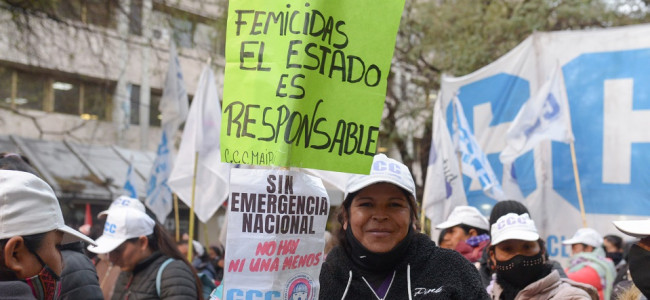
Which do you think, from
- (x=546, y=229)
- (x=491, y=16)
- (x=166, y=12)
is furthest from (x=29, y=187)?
(x=491, y=16)

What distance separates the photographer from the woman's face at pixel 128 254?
4391 mm

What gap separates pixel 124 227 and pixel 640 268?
2968 millimetres

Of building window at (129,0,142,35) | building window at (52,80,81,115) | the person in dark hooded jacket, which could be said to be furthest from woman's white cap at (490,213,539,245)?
building window at (52,80,81,115)

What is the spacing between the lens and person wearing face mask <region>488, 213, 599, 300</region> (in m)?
3.77

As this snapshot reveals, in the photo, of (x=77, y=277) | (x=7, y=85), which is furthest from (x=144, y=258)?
(x=7, y=85)

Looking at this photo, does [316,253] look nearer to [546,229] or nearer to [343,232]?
[343,232]

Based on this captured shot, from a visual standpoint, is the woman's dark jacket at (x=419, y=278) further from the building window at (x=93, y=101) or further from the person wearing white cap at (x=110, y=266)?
the building window at (x=93, y=101)

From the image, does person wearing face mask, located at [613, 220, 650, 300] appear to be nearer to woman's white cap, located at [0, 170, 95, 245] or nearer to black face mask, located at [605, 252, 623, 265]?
woman's white cap, located at [0, 170, 95, 245]

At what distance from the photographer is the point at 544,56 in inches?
389

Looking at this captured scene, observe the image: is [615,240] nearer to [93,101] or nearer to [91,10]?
[91,10]

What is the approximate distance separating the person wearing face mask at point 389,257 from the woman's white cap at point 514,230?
4.15 ft

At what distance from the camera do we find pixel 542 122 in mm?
8750

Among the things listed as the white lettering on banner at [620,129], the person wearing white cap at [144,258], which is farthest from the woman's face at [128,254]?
the white lettering on banner at [620,129]

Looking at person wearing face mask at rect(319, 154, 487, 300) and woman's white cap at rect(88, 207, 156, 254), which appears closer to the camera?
person wearing face mask at rect(319, 154, 487, 300)
